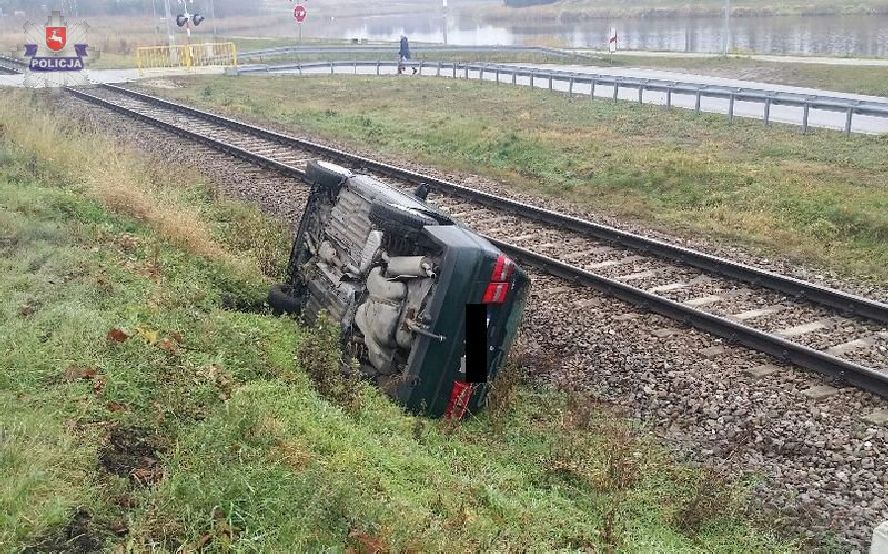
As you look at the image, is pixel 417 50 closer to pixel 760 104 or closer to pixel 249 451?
pixel 760 104

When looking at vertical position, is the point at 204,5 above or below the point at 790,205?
above

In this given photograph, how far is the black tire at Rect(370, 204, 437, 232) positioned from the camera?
7.82 meters

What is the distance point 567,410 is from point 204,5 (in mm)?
100575

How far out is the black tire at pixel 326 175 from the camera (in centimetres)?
977

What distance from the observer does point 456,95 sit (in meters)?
32.0

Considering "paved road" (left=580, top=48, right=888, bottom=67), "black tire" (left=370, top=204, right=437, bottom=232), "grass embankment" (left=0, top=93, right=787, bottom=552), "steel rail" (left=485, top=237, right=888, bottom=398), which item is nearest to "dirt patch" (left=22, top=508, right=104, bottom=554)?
"grass embankment" (left=0, top=93, right=787, bottom=552)

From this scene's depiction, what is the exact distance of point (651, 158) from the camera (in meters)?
17.7

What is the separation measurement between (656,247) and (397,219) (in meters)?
5.16

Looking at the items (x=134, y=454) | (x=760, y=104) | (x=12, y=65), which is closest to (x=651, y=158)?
(x=760, y=104)

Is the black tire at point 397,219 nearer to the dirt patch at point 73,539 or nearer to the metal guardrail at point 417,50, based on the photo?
the dirt patch at point 73,539

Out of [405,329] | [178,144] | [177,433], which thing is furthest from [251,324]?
[178,144]

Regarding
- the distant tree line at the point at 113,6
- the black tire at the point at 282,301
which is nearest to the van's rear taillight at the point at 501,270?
the black tire at the point at 282,301

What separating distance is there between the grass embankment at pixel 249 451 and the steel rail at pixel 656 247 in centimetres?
380

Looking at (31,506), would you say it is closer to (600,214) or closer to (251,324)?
(251,324)
